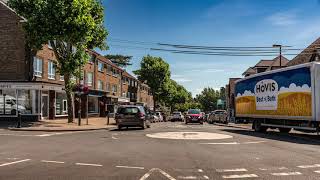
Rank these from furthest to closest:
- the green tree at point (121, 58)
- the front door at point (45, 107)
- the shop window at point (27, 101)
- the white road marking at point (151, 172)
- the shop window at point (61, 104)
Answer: the green tree at point (121, 58), the shop window at point (61, 104), the front door at point (45, 107), the shop window at point (27, 101), the white road marking at point (151, 172)

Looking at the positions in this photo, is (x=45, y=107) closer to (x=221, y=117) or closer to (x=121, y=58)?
(x=221, y=117)

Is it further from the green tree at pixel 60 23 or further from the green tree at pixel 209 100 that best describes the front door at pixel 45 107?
the green tree at pixel 209 100

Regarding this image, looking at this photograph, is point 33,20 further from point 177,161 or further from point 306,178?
point 306,178

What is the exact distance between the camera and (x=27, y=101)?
4081 centimetres

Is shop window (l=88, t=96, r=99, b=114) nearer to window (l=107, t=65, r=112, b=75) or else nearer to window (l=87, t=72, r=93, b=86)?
window (l=87, t=72, r=93, b=86)

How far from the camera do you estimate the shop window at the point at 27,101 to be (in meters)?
40.7

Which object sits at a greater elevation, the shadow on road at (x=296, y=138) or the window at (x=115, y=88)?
the window at (x=115, y=88)

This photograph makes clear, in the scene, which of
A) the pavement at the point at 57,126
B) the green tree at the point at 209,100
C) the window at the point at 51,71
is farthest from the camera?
the green tree at the point at 209,100

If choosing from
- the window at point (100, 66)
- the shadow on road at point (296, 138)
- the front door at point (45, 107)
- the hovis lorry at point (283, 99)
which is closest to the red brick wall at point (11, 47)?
the front door at point (45, 107)

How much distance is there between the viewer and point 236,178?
984cm

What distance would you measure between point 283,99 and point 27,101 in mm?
24105

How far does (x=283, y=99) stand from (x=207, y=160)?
13.8m

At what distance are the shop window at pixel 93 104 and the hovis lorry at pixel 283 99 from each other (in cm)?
2877

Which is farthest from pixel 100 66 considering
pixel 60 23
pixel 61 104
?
pixel 60 23
